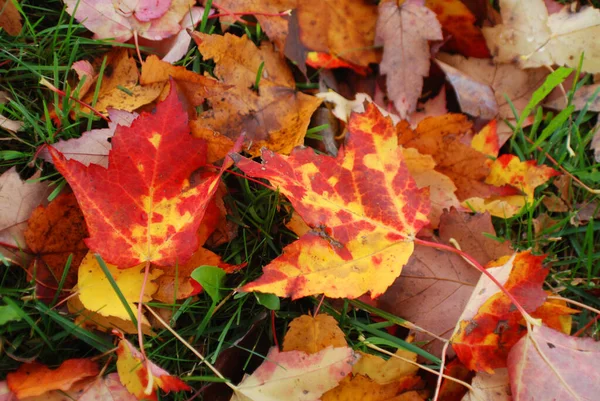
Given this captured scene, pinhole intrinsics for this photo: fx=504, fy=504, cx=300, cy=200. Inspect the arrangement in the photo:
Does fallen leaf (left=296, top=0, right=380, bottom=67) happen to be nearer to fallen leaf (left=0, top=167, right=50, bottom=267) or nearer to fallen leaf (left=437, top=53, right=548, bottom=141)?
fallen leaf (left=437, top=53, right=548, bottom=141)

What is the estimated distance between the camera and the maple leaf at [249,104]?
4.24 feet

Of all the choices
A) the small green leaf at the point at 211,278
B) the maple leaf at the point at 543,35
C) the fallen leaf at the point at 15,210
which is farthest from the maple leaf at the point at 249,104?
the maple leaf at the point at 543,35

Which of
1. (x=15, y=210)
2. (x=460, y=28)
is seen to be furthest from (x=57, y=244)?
(x=460, y=28)

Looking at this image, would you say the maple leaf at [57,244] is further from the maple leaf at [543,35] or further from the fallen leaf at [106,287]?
the maple leaf at [543,35]

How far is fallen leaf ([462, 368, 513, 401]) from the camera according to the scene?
1.17 metres

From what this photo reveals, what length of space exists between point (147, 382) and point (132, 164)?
47 cm

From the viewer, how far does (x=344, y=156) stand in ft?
3.64

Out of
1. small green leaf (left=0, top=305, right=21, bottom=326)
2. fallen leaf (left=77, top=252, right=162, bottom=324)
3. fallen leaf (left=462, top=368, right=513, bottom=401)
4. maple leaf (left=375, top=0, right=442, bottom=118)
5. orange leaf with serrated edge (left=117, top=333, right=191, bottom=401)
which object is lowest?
fallen leaf (left=462, top=368, right=513, bottom=401)

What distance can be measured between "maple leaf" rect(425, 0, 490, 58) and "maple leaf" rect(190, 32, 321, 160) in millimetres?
501

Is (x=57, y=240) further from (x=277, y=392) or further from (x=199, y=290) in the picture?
(x=277, y=392)

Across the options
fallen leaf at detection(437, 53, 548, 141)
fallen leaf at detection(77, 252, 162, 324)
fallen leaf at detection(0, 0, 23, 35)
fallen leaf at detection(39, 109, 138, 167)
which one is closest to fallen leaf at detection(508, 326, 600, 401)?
fallen leaf at detection(437, 53, 548, 141)

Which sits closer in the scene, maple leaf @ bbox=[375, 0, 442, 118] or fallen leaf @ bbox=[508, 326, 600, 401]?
fallen leaf @ bbox=[508, 326, 600, 401]

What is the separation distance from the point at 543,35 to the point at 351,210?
3.12 feet

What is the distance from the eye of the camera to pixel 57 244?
1.17m
